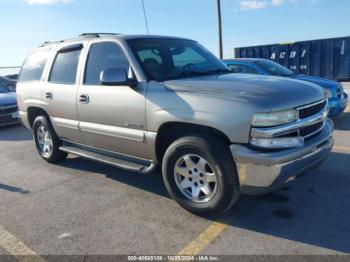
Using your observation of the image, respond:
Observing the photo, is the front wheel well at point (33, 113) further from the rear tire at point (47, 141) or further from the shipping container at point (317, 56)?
the shipping container at point (317, 56)

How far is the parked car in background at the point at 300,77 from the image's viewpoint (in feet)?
24.7

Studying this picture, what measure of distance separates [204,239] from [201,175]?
0.65 meters

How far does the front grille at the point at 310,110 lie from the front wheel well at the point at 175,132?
0.76 metres

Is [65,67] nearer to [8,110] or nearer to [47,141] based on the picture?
[47,141]

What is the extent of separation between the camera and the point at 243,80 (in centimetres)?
366

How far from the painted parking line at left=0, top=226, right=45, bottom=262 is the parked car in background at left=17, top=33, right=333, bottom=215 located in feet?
4.59

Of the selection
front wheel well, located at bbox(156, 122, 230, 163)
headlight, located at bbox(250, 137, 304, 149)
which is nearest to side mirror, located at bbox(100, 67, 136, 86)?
front wheel well, located at bbox(156, 122, 230, 163)

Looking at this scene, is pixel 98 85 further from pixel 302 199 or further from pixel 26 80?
pixel 302 199

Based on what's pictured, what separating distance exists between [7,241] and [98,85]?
2072 mm

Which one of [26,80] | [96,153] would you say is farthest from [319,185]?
[26,80]

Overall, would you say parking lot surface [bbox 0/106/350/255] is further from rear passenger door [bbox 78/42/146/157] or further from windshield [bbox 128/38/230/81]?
windshield [bbox 128/38/230/81]

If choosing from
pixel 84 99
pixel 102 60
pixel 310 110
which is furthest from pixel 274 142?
pixel 84 99

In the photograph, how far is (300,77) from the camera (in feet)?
27.3

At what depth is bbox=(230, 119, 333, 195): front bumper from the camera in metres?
3.02
